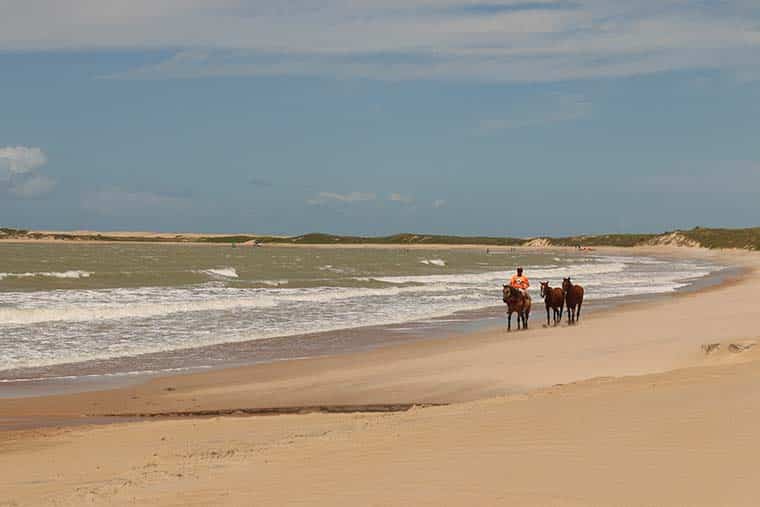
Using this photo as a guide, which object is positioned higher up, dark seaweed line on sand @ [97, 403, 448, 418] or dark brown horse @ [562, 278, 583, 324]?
dark brown horse @ [562, 278, 583, 324]

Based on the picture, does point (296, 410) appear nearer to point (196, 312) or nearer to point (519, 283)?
point (519, 283)

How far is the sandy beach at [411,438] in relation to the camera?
22.8 feet

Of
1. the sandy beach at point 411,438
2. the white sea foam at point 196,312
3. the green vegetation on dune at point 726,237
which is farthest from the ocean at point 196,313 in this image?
the green vegetation on dune at point 726,237

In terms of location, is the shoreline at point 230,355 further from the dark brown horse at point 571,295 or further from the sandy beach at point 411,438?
the dark brown horse at point 571,295

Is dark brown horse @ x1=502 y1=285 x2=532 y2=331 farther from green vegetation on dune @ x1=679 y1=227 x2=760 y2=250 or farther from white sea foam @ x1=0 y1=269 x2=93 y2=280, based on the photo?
green vegetation on dune @ x1=679 y1=227 x2=760 y2=250

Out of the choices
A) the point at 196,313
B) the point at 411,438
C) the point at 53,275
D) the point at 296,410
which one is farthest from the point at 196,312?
the point at 53,275

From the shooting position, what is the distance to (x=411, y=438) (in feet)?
28.6

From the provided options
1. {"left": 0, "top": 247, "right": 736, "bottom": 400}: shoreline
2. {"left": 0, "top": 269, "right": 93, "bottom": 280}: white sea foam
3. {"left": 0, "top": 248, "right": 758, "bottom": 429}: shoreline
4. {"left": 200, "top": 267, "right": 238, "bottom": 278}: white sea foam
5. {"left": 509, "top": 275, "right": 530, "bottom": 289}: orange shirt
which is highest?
{"left": 509, "top": 275, "right": 530, "bottom": 289}: orange shirt

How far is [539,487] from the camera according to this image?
22.5 ft

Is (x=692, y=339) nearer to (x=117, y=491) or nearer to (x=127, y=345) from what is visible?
(x=127, y=345)

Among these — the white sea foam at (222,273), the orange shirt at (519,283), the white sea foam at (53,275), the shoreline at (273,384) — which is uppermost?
the orange shirt at (519,283)

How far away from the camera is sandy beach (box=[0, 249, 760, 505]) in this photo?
6.96 meters

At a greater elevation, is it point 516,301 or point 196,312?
point 516,301

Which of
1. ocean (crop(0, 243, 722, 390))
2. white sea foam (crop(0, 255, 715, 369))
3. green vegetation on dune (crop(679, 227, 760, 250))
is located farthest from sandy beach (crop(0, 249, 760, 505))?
green vegetation on dune (crop(679, 227, 760, 250))
